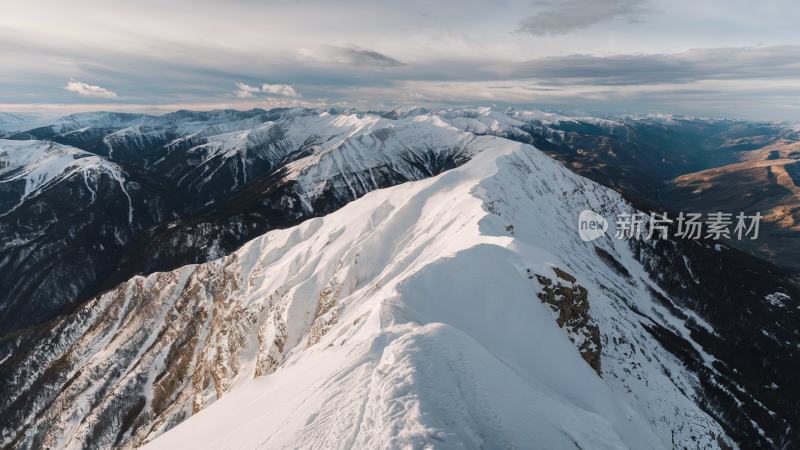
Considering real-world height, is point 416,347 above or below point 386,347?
above

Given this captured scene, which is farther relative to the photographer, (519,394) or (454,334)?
(454,334)

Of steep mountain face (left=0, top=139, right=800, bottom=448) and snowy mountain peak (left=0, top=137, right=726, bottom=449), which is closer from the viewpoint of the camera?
snowy mountain peak (left=0, top=137, right=726, bottom=449)

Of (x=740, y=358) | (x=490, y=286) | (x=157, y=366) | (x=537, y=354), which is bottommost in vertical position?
(x=740, y=358)

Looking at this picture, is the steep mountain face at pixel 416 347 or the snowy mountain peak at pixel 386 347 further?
the steep mountain face at pixel 416 347

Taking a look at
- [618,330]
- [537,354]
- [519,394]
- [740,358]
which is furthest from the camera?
[740,358]

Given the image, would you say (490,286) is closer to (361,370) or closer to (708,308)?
(361,370)

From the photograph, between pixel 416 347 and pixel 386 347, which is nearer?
pixel 416 347

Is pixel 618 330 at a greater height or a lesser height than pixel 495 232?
lesser

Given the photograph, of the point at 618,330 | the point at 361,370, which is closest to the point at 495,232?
the point at 618,330
